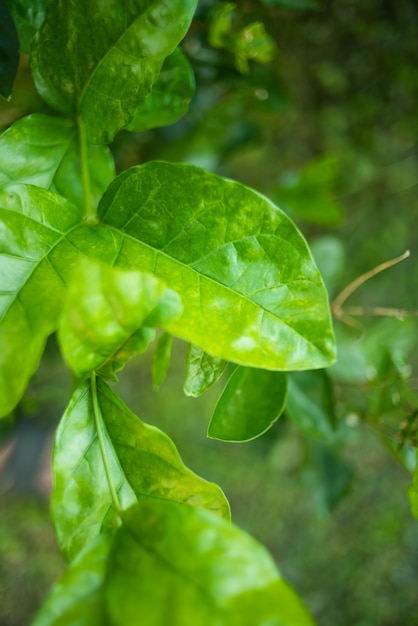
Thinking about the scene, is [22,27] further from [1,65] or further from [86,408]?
[86,408]

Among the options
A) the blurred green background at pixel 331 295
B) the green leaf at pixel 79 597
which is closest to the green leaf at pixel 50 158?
the blurred green background at pixel 331 295

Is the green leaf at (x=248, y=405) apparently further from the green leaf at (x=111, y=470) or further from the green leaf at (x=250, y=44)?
the green leaf at (x=250, y=44)

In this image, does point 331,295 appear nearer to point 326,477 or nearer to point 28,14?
point 326,477

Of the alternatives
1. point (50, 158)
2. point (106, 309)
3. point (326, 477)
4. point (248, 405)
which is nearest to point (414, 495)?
point (248, 405)

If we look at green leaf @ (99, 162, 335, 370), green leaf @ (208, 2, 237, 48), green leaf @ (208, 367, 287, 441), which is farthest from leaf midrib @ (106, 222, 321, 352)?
green leaf @ (208, 2, 237, 48)

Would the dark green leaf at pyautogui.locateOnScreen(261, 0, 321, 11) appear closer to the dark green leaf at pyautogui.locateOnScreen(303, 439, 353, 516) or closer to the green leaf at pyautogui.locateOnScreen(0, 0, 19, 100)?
the green leaf at pyautogui.locateOnScreen(0, 0, 19, 100)
